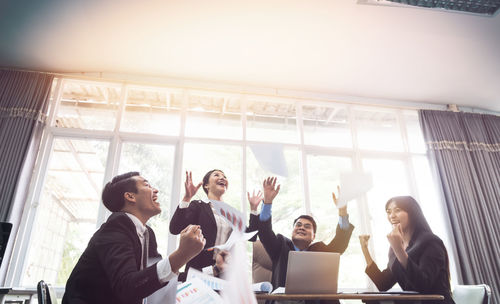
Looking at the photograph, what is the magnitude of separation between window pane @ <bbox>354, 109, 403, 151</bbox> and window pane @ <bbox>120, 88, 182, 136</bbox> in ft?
7.70

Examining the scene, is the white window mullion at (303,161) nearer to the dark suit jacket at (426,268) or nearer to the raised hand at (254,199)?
the raised hand at (254,199)

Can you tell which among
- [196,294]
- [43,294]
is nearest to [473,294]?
[196,294]

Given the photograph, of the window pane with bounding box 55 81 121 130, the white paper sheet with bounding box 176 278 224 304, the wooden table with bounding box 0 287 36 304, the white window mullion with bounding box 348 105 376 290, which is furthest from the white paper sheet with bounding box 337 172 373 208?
the window pane with bounding box 55 81 121 130

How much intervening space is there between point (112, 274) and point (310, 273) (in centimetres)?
95

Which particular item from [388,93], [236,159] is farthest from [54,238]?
[388,93]

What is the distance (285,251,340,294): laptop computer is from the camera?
5.16 feet

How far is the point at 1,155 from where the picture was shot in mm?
3297

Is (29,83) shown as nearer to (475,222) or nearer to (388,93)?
(388,93)

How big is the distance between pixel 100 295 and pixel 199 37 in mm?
2815

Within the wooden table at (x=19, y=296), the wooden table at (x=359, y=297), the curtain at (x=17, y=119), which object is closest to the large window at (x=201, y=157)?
the curtain at (x=17, y=119)

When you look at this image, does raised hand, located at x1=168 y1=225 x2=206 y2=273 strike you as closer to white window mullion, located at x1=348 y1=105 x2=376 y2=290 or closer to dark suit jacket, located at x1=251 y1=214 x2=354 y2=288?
dark suit jacket, located at x1=251 y1=214 x2=354 y2=288

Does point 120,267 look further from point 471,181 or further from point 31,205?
point 471,181

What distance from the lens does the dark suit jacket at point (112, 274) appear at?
98cm

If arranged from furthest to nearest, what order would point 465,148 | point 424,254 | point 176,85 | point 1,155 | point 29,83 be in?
point 465,148, point 176,85, point 29,83, point 1,155, point 424,254
